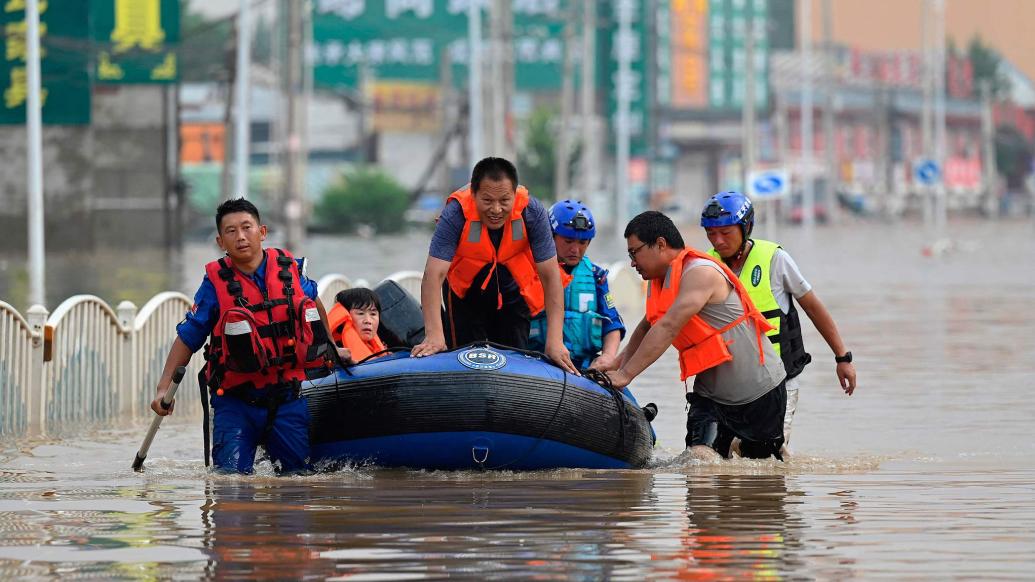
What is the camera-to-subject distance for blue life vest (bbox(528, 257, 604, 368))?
12.1m

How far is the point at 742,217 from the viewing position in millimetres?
11211

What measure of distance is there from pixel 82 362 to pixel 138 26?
32.2 meters

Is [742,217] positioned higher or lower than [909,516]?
higher

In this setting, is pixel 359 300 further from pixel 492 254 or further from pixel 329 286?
pixel 329 286

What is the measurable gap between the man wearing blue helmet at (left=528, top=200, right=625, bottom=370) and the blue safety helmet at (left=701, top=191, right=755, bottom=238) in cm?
89

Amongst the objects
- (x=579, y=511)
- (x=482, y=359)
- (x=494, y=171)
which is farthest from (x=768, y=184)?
(x=579, y=511)

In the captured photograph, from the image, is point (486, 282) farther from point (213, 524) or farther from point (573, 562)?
point (573, 562)

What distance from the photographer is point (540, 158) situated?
91.9 meters

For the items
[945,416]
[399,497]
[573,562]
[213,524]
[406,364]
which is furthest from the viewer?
[945,416]

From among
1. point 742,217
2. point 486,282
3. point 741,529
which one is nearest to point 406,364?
point 486,282

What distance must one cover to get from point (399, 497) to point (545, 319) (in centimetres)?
208

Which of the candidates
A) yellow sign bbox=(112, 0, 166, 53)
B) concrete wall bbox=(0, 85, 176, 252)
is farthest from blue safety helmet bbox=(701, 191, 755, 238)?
concrete wall bbox=(0, 85, 176, 252)

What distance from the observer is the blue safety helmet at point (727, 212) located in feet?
36.6

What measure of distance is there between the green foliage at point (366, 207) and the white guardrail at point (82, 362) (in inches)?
2494
